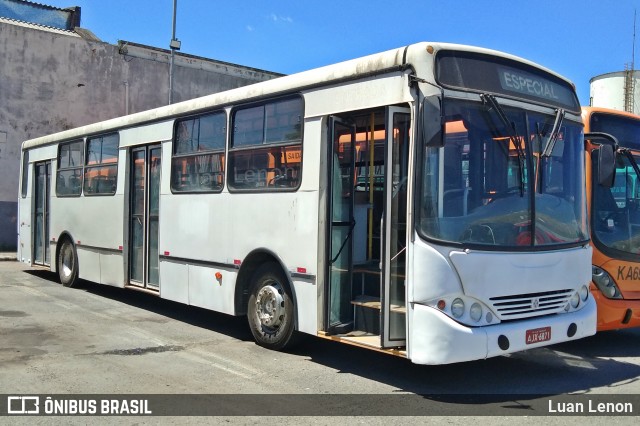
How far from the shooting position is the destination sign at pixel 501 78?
5580 mm

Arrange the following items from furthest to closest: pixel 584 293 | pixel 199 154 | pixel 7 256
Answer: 1. pixel 7 256
2. pixel 199 154
3. pixel 584 293

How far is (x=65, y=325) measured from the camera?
8906 mm

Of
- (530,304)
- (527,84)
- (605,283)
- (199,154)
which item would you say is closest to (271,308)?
(199,154)

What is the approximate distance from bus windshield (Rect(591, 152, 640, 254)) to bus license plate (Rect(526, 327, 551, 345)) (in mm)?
2315

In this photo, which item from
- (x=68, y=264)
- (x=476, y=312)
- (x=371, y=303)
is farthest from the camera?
(x=68, y=264)

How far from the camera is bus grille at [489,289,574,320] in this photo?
559 cm

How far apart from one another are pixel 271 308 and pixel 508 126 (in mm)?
3385

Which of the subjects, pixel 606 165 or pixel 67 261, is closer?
pixel 606 165

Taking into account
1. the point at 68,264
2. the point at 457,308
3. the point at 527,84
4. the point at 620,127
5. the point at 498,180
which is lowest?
the point at 68,264

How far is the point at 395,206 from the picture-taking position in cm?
577

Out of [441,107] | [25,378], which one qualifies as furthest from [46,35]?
[441,107]

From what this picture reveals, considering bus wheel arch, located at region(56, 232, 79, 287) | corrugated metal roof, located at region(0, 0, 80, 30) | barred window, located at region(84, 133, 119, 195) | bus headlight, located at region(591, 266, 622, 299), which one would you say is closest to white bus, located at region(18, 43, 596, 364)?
bus headlight, located at region(591, 266, 622, 299)

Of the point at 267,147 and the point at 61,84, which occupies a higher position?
the point at 61,84

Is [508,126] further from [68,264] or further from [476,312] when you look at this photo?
[68,264]
